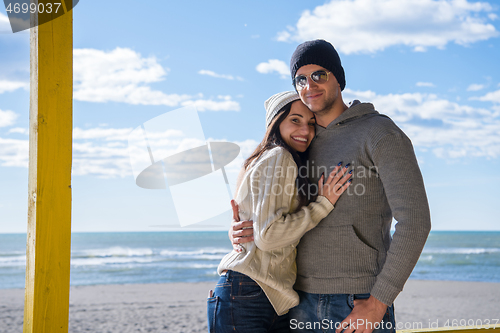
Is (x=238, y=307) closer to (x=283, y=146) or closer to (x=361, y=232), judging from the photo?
(x=361, y=232)

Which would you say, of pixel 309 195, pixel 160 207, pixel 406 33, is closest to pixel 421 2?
pixel 406 33

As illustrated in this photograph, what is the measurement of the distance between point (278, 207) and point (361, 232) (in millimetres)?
365

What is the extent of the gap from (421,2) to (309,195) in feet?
88.2

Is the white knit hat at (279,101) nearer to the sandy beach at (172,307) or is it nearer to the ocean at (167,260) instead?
the sandy beach at (172,307)

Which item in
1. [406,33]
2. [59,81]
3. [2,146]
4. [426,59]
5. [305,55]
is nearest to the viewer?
[59,81]

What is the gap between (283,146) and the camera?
6.10 feet

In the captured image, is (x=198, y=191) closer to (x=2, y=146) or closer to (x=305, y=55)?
(x=305, y=55)

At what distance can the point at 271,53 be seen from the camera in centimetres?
3422

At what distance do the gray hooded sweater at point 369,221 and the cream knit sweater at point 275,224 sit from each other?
84mm

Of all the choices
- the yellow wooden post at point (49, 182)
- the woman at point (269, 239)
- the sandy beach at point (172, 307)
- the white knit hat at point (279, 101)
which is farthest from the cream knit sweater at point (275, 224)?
the sandy beach at point (172, 307)

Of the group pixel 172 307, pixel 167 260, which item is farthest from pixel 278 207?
pixel 167 260

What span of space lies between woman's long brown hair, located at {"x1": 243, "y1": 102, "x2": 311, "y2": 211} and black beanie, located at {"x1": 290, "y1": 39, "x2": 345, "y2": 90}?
0.22 meters

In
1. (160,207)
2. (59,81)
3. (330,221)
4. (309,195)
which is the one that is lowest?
(330,221)

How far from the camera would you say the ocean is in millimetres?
14646
